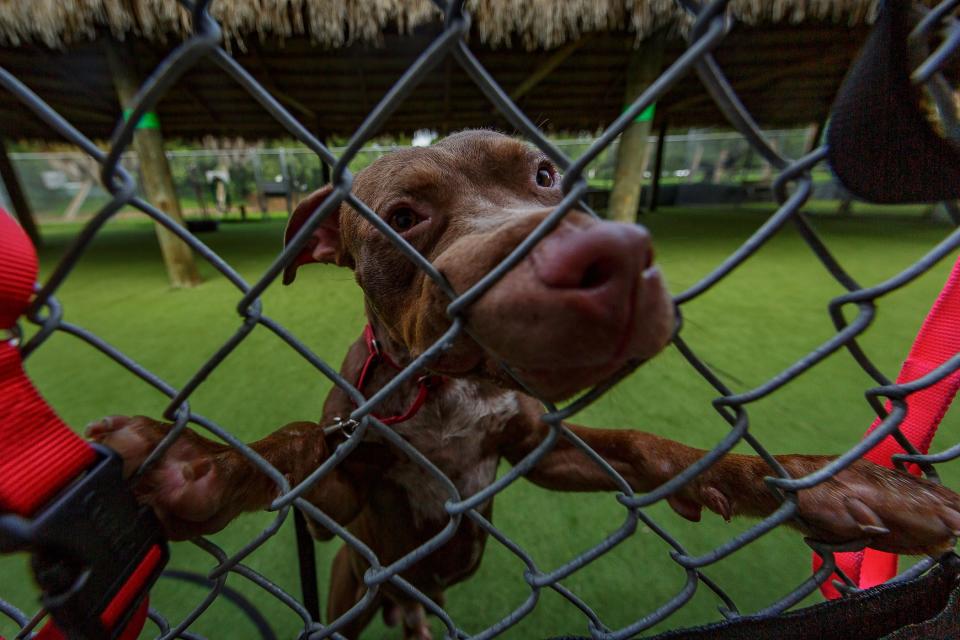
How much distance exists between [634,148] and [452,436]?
18.3 ft

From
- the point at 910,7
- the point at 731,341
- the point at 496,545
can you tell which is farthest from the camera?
the point at 731,341

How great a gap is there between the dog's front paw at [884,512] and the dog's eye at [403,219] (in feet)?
3.91

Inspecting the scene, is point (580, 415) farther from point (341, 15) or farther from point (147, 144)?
point (147, 144)

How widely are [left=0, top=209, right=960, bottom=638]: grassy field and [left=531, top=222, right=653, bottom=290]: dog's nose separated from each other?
1.39m

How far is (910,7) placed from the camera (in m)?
0.58

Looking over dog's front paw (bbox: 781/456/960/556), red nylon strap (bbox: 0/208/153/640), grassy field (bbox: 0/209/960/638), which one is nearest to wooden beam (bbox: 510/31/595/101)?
grassy field (bbox: 0/209/960/638)

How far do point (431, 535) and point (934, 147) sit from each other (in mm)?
1745

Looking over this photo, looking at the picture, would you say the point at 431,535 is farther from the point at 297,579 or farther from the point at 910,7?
the point at 910,7

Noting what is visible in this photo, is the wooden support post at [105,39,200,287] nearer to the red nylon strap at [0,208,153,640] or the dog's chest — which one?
the dog's chest

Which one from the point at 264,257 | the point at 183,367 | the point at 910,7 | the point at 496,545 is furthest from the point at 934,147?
the point at 264,257

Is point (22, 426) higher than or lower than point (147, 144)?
higher

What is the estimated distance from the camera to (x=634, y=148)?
602 cm

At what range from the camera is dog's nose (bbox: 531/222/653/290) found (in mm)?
592

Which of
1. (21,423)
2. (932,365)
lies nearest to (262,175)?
(21,423)
